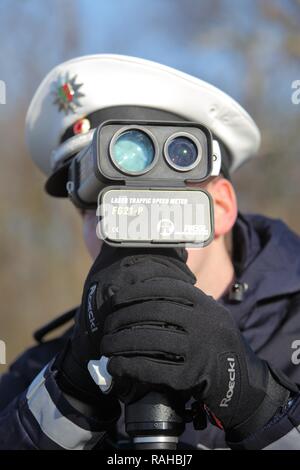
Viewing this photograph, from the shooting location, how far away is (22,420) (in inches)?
53.9

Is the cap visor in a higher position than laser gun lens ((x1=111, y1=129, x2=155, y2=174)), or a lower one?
lower

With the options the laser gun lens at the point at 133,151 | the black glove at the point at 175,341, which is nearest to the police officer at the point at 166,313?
the black glove at the point at 175,341

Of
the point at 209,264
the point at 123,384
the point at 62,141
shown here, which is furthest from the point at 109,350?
the point at 62,141

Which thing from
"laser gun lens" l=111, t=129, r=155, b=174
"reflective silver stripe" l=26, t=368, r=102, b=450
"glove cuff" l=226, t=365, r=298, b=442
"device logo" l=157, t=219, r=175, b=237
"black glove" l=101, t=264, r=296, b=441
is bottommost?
"reflective silver stripe" l=26, t=368, r=102, b=450

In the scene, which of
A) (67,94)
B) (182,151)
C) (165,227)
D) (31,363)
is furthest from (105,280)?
(31,363)

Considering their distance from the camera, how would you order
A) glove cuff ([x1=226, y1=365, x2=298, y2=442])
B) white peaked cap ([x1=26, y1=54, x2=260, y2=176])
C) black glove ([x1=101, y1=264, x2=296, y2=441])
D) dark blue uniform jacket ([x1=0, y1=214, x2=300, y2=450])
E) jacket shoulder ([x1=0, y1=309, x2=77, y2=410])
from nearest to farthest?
black glove ([x1=101, y1=264, x2=296, y2=441]), glove cuff ([x1=226, y1=365, x2=298, y2=442]), dark blue uniform jacket ([x1=0, y1=214, x2=300, y2=450]), white peaked cap ([x1=26, y1=54, x2=260, y2=176]), jacket shoulder ([x1=0, y1=309, x2=77, y2=410])

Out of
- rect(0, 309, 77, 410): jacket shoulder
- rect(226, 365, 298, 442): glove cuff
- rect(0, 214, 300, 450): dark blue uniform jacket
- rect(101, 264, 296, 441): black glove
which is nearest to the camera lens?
rect(101, 264, 296, 441): black glove

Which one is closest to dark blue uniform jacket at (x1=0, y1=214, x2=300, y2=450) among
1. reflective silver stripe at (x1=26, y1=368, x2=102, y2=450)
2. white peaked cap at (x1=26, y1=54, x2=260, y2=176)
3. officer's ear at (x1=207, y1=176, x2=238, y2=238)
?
reflective silver stripe at (x1=26, y1=368, x2=102, y2=450)

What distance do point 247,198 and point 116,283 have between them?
4.07 metres

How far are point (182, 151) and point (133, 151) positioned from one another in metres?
0.08

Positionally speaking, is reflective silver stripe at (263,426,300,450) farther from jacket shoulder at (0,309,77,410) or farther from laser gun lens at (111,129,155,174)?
jacket shoulder at (0,309,77,410)

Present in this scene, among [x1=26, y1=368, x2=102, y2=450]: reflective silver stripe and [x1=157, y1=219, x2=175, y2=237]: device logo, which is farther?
[x1=26, y1=368, x2=102, y2=450]: reflective silver stripe

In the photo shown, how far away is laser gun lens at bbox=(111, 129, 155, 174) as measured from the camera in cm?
110

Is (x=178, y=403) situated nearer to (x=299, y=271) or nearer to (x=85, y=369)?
(x=85, y=369)
